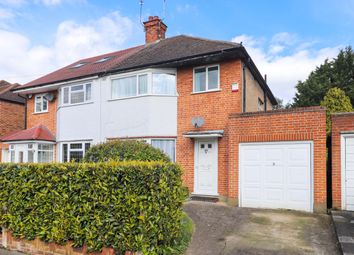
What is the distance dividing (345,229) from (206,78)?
22.7ft

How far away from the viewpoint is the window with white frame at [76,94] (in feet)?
43.8

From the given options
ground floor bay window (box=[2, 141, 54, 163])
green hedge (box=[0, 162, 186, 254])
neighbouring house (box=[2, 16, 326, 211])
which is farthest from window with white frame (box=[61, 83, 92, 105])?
green hedge (box=[0, 162, 186, 254])

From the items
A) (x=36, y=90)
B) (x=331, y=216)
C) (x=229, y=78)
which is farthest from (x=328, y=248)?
(x=36, y=90)

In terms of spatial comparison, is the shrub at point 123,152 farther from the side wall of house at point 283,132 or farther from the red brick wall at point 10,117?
the red brick wall at point 10,117

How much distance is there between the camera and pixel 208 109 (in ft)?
35.5

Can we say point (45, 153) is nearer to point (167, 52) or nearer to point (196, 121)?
point (167, 52)

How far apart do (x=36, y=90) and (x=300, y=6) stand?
13134 millimetres

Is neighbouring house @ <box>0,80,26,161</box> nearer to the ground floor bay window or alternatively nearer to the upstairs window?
the ground floor bay window

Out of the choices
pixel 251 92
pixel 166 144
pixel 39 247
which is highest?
pixel 251 92

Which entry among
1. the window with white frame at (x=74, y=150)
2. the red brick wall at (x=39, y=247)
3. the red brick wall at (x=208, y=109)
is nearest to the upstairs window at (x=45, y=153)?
the window with white frame at (x=74, y=150)

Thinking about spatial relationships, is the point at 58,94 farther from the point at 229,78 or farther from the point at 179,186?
the point at 179,186

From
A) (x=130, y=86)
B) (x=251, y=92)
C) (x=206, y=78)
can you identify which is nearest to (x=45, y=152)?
(x=130, y=86)

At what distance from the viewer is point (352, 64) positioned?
2483cm

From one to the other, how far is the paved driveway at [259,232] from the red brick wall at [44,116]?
9763 millimetres
